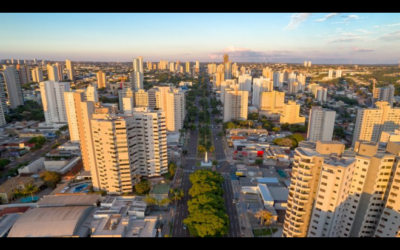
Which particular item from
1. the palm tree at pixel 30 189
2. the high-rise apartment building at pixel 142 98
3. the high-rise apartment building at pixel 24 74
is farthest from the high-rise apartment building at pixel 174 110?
the high-rise apartment building at pixel 24 74

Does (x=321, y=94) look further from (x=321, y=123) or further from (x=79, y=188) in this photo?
(x=79, y=188)

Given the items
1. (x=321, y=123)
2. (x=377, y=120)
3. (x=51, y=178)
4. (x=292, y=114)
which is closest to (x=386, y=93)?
(x=377, y=120)

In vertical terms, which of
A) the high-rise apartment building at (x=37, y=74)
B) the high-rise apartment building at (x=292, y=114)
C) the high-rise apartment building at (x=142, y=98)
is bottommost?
the high-rise apartment building at (x=292, y=114)

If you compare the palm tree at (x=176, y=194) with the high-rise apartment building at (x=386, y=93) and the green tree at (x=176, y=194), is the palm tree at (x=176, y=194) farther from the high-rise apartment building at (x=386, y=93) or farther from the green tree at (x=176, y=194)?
the high-rise apartment building at (x=386, y=93)

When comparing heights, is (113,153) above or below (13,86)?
below

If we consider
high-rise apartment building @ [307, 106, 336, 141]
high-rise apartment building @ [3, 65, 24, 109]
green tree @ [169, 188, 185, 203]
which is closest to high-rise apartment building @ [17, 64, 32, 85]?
high-rise apartment building @ [3, 65, 24, 109]
